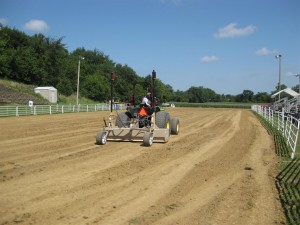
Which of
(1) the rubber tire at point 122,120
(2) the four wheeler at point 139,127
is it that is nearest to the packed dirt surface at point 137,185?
(2) the four wheeler at point 139,127

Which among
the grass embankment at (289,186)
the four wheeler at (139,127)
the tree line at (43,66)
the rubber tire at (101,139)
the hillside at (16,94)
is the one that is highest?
the tree line at (43,66)

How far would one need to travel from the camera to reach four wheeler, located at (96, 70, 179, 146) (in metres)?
12.3

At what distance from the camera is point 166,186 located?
693 cm

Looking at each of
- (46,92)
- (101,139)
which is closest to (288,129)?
(101,139)

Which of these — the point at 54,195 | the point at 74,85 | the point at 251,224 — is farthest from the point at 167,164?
the point at 74,85

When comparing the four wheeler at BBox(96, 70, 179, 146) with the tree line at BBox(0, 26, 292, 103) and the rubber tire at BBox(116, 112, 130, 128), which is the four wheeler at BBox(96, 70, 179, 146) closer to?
the rubber tire at BBox(116, 112, 130, 128)

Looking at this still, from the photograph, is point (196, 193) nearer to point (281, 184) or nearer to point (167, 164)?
point (281, 184)

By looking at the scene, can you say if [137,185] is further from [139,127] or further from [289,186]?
[139,127]

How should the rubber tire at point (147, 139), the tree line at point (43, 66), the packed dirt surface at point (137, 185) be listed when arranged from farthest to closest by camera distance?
the tree line at point (43, 66)
the rubber tire at point (147, 139)
the packed dirt surface at point (137, 185)

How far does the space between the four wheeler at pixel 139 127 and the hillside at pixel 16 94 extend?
33580 mm

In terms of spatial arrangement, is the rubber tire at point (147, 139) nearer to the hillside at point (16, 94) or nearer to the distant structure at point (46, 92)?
the hillside at point (16, 94)

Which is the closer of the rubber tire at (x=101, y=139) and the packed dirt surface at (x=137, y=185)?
the packed dirt surface at (x=137, y=185)

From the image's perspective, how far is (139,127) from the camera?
44.0 feet

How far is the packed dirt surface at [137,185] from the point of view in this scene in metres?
5.27
